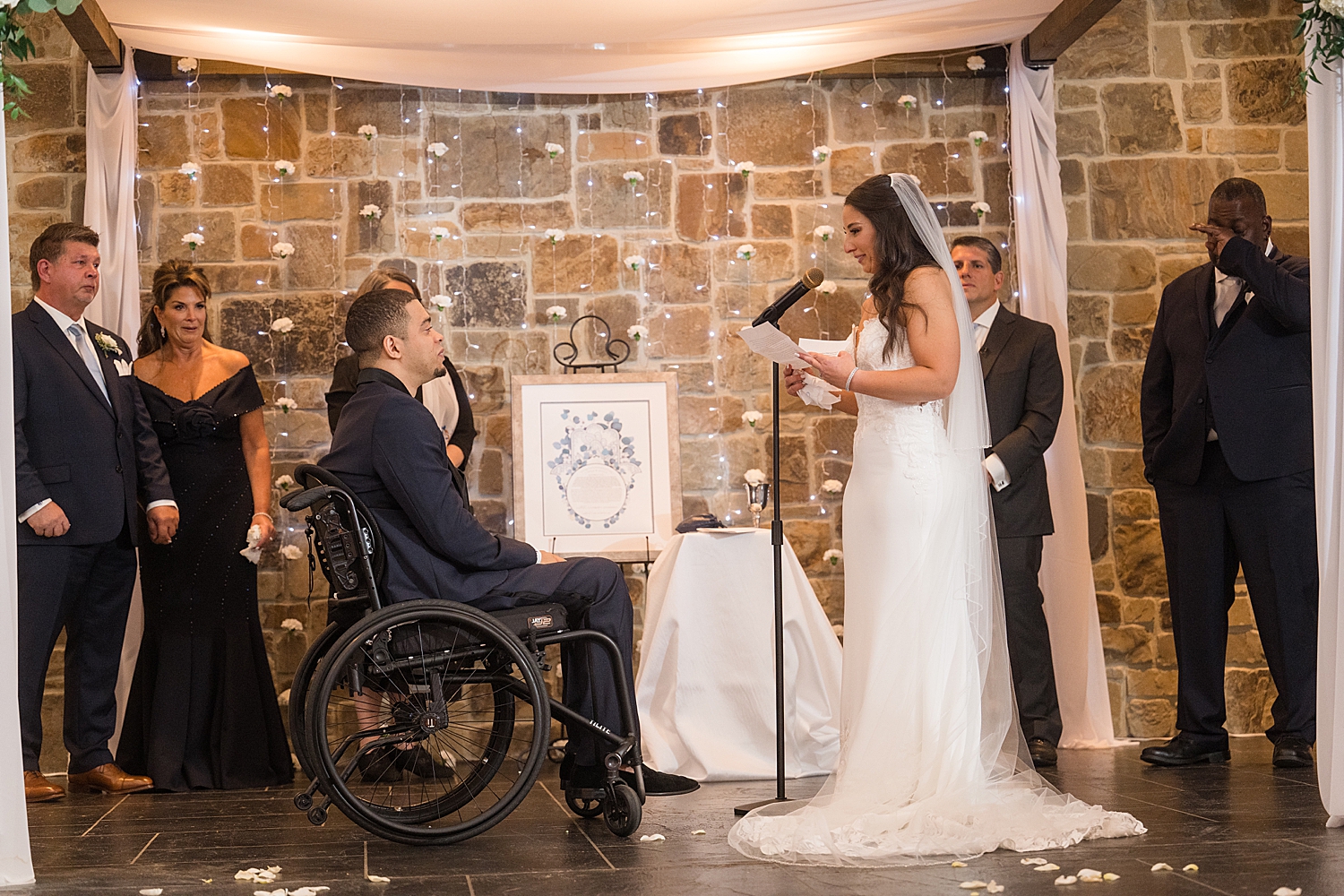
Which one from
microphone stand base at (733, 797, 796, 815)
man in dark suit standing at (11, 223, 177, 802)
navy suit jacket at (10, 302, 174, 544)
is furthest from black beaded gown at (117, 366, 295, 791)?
microphone stand base at (733, 797, 796, 815)

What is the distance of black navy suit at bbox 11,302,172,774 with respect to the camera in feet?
12.6

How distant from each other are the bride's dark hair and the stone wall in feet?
7.36

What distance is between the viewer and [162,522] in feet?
13.7

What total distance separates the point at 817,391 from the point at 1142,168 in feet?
8.49

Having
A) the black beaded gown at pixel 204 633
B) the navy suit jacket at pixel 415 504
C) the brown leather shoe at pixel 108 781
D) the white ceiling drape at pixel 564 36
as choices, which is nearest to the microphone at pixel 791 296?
the navy suit jacket at pixel 415 504

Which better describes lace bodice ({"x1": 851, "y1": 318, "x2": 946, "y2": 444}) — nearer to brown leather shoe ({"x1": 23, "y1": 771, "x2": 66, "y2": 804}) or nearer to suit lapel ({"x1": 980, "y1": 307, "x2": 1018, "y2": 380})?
suit lapel ({"x1": 980, "y1": 307, "x2": 1018, "y2": 380})

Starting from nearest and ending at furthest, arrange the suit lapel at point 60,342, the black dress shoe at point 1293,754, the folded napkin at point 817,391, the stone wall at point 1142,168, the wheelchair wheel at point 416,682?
the wheelchair wheel at point 416,682 → the folded napkin at point 817,391 → the black dress shoe at point 1293,754 → the suit lapel at point 60,342 → the stone wall at point 1142,168

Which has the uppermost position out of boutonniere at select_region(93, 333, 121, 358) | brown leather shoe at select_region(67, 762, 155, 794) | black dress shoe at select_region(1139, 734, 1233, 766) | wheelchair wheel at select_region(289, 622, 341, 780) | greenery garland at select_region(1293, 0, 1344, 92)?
greenery garland at select_region(1293, 0, 1344, 92)

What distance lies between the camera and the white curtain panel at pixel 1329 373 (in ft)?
9.42

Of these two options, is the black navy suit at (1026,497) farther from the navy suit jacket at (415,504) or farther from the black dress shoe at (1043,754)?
the navy suit jacket at (415,504)

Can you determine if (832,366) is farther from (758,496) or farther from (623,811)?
(758,496)

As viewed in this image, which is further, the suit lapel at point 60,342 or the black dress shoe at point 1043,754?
the black dress shoe at point 1043,754

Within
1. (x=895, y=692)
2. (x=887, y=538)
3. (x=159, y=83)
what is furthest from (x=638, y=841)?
(x=159, y=83)

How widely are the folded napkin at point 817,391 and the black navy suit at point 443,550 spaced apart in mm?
808
